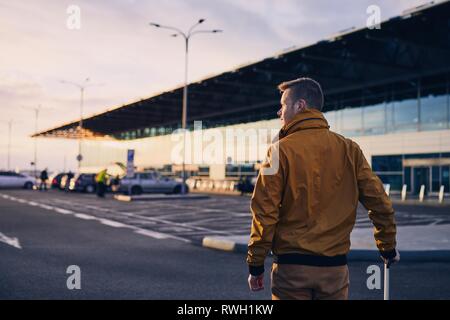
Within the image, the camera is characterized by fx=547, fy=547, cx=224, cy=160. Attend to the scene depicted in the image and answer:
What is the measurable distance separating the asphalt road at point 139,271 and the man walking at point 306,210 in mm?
3472

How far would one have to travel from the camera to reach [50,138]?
90875 mm

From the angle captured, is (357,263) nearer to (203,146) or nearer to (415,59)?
(415,59)

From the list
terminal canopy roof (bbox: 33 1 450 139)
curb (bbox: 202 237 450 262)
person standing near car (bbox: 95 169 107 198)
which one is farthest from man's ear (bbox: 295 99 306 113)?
person standing near car (bbox: 95 169 107 198)

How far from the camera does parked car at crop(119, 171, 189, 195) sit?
35.9 meters

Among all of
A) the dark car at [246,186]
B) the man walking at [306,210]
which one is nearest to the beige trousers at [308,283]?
the man walking at [306,210]

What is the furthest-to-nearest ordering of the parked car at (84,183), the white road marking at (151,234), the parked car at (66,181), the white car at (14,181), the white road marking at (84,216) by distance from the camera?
the white car at (14,181) < the parked car at (66,181) < the parked car at (84,183) < the white road marking at (84,216) < the white road marking at (151,234)

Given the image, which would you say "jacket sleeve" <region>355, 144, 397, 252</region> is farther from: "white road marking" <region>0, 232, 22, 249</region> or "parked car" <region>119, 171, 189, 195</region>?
"parked car" <region>119, 171, 189, 195</region>

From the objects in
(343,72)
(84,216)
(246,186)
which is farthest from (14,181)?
(84,216)

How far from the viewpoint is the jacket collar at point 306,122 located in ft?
10.4

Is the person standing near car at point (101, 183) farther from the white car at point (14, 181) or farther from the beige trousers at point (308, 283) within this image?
the beige trousers at point (308, 283)

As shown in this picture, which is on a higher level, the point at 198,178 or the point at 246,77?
the point at 246,77
